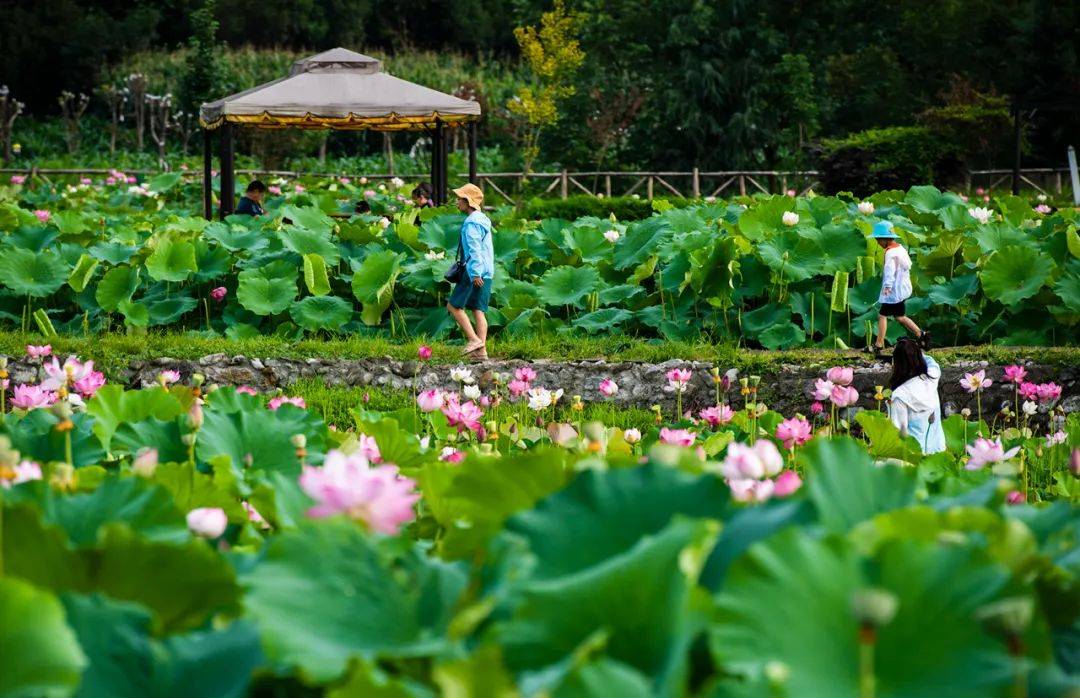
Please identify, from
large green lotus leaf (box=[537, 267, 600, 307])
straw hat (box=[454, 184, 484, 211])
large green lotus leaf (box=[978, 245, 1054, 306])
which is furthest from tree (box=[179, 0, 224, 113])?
large green lotus leaf (box=[978, 245, 1054, 306])

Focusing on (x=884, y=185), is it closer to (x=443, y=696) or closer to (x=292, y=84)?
(x=292, y=84)

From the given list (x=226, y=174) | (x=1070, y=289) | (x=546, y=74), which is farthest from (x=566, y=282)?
(x=546, y=74)

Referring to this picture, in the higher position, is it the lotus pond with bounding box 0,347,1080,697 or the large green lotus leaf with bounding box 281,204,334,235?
the lotus pond with bounding box 0,347,1080,697

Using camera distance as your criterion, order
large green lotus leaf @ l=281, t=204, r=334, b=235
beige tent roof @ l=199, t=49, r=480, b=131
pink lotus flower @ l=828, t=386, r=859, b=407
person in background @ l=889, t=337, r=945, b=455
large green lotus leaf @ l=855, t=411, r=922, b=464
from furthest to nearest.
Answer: beige tent roof @ l=199, t=49, r=480, b=131 → large green lotus leaf @ l=281, t=204, r=334, b=235 → person in background @ l=889, t=337, r=945, b=455 → pink lotus flower @ l=828, t=386, r=859, b=407 → large green lotus leaf @ l=855, t=411, r=922, b=464

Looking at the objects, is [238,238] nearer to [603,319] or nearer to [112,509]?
[603,319]

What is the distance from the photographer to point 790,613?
0.97 m

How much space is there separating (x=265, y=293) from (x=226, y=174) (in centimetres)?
459

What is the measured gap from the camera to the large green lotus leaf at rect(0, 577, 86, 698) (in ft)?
3.03


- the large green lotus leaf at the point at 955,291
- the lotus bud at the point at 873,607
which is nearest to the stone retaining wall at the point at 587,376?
the large green lotus leaf at the point at 955,291

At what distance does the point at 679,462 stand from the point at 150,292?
21.4ft

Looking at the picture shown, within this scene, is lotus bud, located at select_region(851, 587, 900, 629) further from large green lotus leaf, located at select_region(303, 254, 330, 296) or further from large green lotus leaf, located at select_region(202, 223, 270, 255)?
large green lotus leaf, located at select_region(202, 223, 270, 255)

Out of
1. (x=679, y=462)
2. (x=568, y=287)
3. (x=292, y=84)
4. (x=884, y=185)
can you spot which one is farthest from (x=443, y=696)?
(x=884, y=185)

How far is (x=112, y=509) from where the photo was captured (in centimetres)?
137

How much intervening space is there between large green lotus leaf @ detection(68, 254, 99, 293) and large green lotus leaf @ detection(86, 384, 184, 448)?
5.20 m
